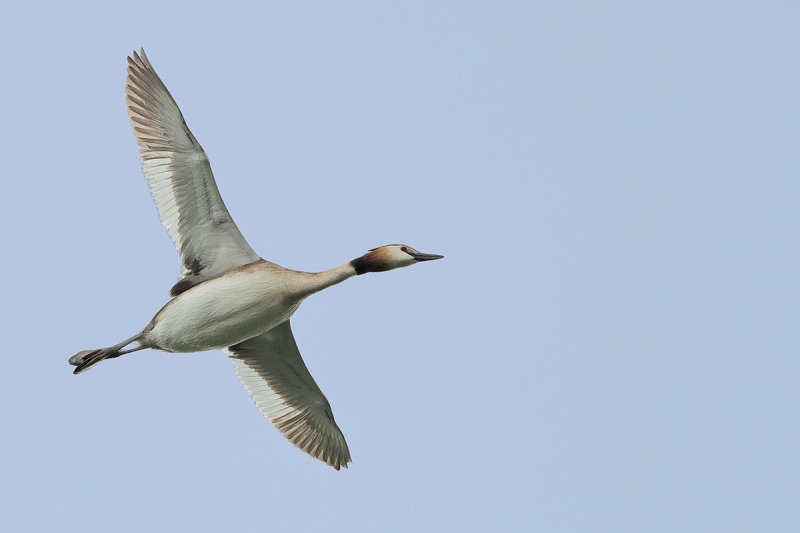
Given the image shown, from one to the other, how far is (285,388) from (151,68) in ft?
17.3

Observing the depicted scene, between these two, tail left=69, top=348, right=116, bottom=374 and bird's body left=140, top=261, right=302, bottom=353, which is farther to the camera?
tail left=69, top=348, right=116, bottom=374

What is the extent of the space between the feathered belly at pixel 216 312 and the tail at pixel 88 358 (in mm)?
676

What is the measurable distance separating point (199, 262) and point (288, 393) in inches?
121

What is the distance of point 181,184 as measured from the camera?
15070 mm

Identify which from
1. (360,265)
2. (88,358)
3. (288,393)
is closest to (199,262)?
(88,358)

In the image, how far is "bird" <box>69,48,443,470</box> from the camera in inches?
580

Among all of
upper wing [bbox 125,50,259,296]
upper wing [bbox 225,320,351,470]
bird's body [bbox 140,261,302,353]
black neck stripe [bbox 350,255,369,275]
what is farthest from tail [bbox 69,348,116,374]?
black neck stripe [bbox 350,255,369,275]

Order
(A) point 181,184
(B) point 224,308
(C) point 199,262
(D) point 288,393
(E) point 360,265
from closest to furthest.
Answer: (B) point 224,308
(E) point 360,265
(A) point 181,184
(C) point 199,262
(D) point 288,393

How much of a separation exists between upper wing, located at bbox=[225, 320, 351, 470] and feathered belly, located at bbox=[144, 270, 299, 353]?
1.63 m

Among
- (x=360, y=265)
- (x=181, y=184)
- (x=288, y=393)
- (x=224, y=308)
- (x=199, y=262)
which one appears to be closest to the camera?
(x=224, y=308)

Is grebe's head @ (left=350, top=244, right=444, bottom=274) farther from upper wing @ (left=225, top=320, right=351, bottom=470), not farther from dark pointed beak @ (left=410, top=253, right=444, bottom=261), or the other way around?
upper wing @ (left=225, top=320, right=351, bottom=470)

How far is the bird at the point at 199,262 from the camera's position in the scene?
14742 mm

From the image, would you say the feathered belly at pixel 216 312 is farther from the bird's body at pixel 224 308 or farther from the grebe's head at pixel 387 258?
the grebe's head at pixel 387 258

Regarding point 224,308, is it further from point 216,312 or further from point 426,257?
point 426,257
